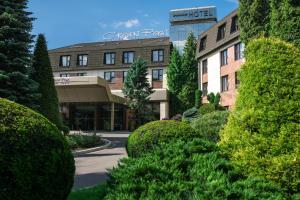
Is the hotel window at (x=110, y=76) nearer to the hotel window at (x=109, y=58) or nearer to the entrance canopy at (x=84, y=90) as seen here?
the hotel window at (x=109, y=58)

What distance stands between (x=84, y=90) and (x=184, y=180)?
43.5 meters

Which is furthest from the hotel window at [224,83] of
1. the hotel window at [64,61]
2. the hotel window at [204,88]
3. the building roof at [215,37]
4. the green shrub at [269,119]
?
the green shrub at [269,119]

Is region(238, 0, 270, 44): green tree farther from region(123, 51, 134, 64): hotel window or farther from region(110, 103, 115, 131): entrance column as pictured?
region(123, 51, 134, 64): hotel window

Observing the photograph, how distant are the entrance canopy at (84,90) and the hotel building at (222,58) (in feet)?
39.0

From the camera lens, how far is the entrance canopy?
44178 millimetres

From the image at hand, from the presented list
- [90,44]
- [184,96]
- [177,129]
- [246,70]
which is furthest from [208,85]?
[246,70]

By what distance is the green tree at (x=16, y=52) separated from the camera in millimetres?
20125

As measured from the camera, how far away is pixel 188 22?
72375 mm

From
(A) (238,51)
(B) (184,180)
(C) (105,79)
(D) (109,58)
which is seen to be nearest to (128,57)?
(D) (109,58)

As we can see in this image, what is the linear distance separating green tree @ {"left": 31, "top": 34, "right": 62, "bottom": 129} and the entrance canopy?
1811 centimetres

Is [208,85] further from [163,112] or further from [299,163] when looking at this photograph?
[299,163]

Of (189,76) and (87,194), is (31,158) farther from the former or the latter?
(189,76)

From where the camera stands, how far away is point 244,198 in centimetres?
535

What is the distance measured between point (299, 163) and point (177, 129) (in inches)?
201
